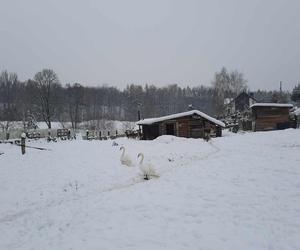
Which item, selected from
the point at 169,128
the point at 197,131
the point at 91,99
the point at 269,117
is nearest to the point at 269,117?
the point at 269,117

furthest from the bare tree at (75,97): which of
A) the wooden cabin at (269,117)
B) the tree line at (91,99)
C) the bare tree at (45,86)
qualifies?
the wooden cabin at (269,117)

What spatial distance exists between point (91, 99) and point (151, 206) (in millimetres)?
79044

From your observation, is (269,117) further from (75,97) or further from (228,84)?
(75,97)

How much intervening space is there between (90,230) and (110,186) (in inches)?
168

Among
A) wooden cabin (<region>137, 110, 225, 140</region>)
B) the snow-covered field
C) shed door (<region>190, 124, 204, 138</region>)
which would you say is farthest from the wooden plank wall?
the snow-covered field

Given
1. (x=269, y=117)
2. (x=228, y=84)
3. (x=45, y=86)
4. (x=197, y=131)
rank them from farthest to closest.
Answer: (x=228, y=84) → (x=45, y=86) → (x=269, y=117) → (x=197, y=131)

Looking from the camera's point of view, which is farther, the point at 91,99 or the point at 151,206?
the point at 91,99

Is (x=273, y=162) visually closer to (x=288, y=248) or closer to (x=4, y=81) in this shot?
(x=288, y=248)

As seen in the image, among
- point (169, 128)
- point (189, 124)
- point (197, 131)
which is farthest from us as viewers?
point (169, 128)

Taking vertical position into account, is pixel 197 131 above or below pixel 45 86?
below

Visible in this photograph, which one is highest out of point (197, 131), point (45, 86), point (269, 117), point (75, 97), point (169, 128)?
point (45, 86)

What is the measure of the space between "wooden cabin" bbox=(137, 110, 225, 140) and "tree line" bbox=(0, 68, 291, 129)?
1277 centimetres

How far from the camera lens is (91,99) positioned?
3322 inches

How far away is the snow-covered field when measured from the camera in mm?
6000
